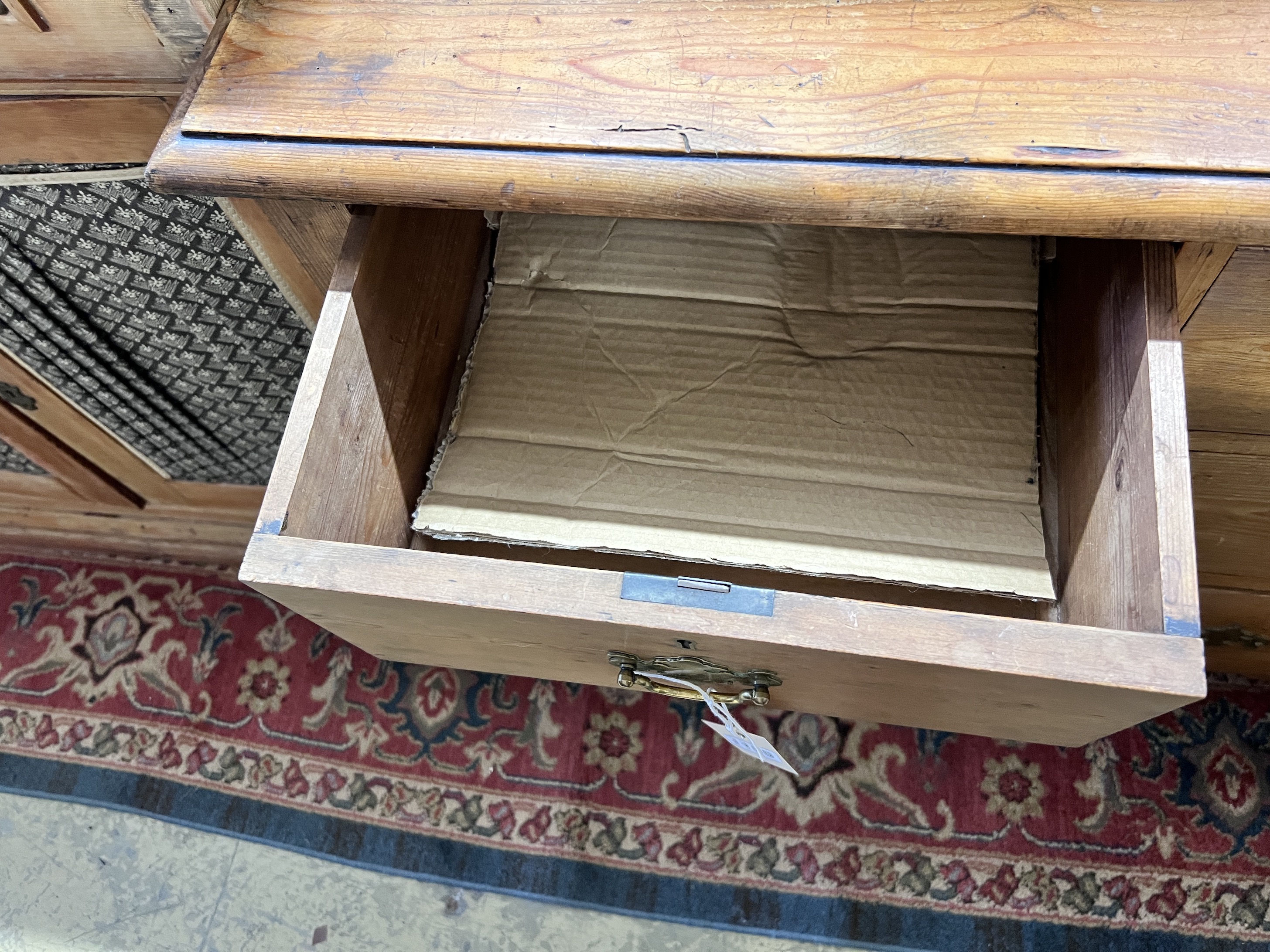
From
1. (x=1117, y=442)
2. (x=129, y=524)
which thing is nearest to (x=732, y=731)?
(x=1117, y=442)

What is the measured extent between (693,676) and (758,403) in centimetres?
23

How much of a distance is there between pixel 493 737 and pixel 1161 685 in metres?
0.76

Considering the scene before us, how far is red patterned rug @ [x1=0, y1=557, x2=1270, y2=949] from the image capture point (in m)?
0.94

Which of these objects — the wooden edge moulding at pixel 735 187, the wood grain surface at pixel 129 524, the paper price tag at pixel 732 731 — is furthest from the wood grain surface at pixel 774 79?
the wood grain surface at pixel 129 524

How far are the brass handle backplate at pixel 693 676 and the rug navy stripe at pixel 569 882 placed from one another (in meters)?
0.44

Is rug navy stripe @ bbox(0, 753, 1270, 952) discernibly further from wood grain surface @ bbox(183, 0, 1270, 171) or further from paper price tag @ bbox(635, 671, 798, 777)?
wood grain surface @ bbox(183, 0, 1270, 171)

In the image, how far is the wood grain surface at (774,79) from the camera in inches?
19.7

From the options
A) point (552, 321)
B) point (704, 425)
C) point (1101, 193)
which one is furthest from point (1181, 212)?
point (552, 321)

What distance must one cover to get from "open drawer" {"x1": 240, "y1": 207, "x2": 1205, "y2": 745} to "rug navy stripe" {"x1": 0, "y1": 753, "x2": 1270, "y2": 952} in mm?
352

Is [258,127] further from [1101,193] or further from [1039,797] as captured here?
[1039,797]

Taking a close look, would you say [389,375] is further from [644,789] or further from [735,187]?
[644,789]

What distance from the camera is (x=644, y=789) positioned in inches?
40.0

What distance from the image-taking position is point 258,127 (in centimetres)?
55

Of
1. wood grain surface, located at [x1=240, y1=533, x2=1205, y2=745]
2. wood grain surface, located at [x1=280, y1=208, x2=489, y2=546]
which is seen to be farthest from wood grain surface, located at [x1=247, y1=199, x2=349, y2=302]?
wood grain surface, located at [x1=240, y1=533, x2=1205, y2=745]
